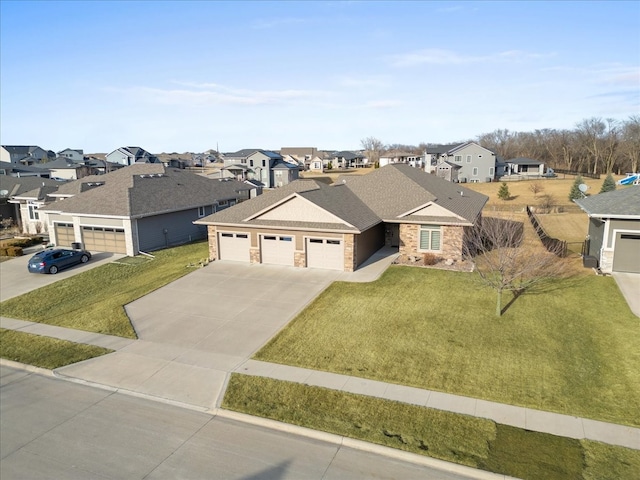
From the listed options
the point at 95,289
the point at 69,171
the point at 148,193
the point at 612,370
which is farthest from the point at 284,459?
the point at 69,171

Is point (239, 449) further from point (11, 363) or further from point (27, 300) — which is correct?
point (27, 300)

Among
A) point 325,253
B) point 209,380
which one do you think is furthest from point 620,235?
point 209,380

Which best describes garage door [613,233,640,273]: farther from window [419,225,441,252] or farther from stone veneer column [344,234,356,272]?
stone veneer column [344,234,356,272]

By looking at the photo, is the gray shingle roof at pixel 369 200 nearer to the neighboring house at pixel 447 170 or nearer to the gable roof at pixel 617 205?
the gable roof at pixel 617 205

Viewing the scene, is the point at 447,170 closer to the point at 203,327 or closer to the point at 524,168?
the point at 524,168

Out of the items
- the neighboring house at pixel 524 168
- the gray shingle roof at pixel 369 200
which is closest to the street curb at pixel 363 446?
the gray shingle roof at pixel 369 200

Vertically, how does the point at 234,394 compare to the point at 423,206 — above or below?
below

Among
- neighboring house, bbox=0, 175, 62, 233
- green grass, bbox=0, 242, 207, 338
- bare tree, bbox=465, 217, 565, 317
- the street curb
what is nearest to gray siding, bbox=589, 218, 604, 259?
bare tree, bbox=465, 217, 565, 317
